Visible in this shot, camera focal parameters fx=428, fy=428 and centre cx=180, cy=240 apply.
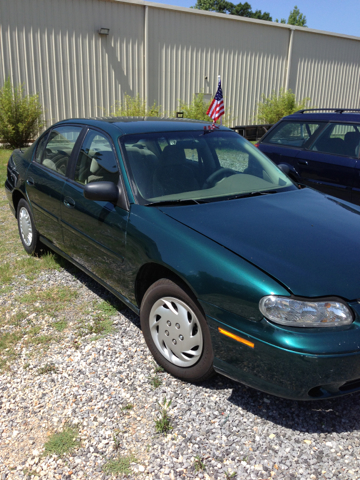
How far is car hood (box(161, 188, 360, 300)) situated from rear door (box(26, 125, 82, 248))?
Answer: 4.82 feet

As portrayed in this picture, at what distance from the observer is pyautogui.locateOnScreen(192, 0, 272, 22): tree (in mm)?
64312

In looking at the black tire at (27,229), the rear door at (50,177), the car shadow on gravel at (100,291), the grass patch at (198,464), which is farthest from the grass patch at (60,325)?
the grass patch at (198,464)

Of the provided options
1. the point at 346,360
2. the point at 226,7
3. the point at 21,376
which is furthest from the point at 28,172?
the point at 226,7

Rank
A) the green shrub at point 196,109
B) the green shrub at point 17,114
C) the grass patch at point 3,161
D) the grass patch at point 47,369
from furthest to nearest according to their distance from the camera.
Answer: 1. the green shrub at point 196,109
2. the green shrub at point 17,114
3. the grass patch at point 3,161
4. the grass patch at point 47,369

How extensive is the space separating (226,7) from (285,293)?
74.9 meters

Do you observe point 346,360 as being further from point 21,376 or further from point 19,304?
point 19,304

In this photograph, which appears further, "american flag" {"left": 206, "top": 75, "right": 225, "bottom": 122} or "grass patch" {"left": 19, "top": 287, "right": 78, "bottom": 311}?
"american flag" {"left": 206, "top": 75, "right": 225, "bottom": 122}

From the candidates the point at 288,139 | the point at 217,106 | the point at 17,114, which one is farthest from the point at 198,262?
the point at 17,114

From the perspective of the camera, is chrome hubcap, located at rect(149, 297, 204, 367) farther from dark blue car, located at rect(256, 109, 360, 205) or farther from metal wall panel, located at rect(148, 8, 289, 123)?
metal wall panel, located at rect(148, 8, 289, 123)

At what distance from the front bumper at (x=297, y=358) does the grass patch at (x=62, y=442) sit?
992mm

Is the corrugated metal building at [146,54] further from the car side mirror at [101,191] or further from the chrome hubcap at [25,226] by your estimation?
the car side mirror at [101,191]

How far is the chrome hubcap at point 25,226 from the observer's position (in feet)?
15.9

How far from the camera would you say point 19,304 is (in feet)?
12.9

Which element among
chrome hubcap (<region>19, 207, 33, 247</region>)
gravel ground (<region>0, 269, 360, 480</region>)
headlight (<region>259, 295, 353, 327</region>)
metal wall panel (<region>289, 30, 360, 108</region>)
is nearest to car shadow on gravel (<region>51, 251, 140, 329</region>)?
chrome hubcap (<region>19, 207, 33, 247</region>)
